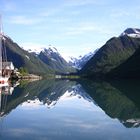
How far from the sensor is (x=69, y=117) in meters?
34.9

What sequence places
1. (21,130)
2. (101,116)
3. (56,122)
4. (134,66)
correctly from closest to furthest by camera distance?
(21,130) → (56,122) → (101,116) → (134,66)

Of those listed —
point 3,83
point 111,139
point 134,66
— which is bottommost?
point 134,66

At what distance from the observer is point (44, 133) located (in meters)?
25.0

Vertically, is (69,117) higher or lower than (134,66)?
higher

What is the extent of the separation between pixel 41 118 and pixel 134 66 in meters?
170

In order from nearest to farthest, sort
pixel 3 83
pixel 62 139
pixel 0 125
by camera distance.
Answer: pixel 62 139
pixel 0 125
pixel 3 83

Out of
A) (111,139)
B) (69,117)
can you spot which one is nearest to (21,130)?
(111,139)

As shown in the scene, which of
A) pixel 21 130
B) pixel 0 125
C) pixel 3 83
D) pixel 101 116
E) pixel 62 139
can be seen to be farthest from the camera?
pixel 3 83

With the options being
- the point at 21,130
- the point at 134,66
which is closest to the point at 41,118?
the point at 21,130

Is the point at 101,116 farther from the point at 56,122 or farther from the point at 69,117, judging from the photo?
the point at 56,122

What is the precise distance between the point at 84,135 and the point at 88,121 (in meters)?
7.34

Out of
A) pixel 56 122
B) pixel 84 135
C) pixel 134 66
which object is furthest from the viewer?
pixel 134 66

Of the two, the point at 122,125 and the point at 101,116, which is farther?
the point at 101,116

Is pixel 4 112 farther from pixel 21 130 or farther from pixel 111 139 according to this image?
pixel 111 139
